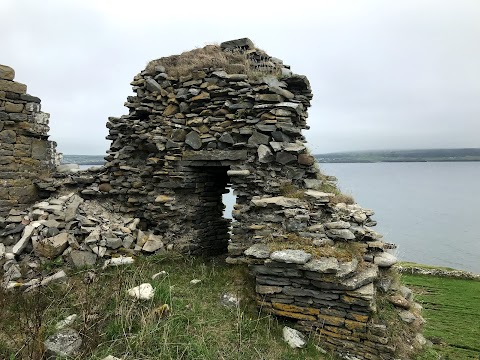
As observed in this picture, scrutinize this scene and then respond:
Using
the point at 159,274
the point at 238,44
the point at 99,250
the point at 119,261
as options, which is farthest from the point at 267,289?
the point at 238,44

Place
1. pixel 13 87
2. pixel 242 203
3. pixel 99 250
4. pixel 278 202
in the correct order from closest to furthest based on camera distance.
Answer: pixel 278 202, pixel 99 250, pixel 242 203, pixel 13 87

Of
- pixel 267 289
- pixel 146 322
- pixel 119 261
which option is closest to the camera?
pixel 146 322

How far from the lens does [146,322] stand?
479cm

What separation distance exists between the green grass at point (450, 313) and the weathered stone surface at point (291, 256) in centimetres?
236

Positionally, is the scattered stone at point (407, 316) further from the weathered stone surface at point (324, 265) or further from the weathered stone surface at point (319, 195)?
the weathered stone surface at point (319, 195)

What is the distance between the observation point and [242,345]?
496 cm

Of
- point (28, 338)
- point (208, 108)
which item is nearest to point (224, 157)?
point (208, 108)

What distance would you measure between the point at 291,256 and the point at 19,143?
22.8ft

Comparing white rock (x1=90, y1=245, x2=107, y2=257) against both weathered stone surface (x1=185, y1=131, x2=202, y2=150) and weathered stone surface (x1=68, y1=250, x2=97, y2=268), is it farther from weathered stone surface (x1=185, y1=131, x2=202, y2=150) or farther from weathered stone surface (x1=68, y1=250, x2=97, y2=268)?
weathered stone surface (x1=185, y1=131, x2=202, y2=150)

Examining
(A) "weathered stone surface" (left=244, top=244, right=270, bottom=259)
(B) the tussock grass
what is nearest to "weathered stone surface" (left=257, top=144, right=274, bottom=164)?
(B) the tussock grass

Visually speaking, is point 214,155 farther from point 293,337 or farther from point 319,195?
point 293,337

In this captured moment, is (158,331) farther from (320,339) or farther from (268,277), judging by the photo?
(320,339)

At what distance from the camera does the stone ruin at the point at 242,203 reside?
567cm

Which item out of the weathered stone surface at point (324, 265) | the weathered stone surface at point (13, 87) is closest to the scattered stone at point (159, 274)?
the weathered stone surface at point (324, 265)
